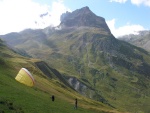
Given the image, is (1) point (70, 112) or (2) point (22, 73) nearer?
(1) point (70, 112)

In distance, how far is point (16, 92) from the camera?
54594mm

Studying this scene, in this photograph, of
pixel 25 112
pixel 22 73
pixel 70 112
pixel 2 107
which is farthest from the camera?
pixel 22 73

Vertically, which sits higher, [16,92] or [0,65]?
[0,65]

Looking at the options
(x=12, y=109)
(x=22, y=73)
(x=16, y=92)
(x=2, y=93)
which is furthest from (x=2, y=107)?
(x=22, y=73)

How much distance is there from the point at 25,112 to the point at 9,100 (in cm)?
390

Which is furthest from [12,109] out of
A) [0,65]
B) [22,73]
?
[0,65]

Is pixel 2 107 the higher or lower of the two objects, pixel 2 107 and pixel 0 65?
the lower

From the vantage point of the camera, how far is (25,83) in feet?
234

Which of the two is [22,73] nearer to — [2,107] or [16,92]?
[16,92]

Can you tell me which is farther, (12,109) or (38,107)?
(38,107)

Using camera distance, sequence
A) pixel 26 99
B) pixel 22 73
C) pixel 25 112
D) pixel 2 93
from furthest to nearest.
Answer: pixel 22 73, pixel 26 99, pixel 2 93, pixel 25 112

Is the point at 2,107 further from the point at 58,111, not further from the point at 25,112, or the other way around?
the point at 58,111

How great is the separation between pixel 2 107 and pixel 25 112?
13.5 feet

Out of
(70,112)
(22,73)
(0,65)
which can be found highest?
(0,65)
